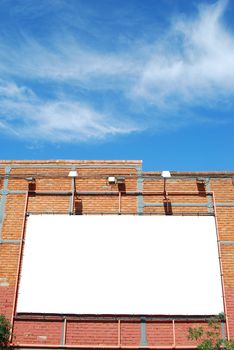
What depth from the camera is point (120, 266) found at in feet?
36.5

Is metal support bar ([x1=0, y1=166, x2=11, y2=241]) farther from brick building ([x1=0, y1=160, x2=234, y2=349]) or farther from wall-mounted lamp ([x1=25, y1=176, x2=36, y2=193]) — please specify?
wall-mounted lamp ([x1=25, y1=176, x2=36, y2=193])

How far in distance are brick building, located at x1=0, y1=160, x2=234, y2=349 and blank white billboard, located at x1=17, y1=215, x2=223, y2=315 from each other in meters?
0.13

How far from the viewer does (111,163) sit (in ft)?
41.3

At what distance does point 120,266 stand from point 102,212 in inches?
68.1

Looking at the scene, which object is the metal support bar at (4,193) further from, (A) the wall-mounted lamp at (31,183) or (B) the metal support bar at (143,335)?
(B) the metal support bar at (143,335)

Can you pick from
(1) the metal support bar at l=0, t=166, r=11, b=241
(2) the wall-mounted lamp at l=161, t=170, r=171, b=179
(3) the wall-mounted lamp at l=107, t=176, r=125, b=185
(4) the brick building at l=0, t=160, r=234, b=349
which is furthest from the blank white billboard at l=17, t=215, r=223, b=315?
(2) the wall-mounted lamp at l=161, t=170, r=171, b=179

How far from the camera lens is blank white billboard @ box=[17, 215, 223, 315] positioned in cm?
1072

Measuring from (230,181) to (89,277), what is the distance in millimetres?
5244

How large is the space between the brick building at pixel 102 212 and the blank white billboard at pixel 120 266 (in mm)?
129

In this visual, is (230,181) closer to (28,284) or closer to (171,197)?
(171,197)

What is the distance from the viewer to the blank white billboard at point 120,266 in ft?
35.2

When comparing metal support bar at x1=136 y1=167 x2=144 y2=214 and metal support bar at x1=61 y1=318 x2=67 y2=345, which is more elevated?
metal support bar at x1=136 y1=167 x2=144 y2=214

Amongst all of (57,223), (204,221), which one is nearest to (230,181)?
(204,221)

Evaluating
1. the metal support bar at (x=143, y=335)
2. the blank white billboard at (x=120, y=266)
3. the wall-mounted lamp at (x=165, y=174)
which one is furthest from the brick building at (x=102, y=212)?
the wall-mounted lamp at (x=165, y=174)
